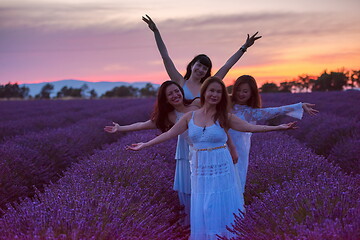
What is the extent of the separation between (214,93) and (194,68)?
0.77m

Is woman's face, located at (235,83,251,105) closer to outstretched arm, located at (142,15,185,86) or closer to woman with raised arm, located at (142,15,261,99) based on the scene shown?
woman with raised arm, located at (142,15,261,99)

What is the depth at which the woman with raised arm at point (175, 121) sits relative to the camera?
3283 mm

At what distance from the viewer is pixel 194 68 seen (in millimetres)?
3576

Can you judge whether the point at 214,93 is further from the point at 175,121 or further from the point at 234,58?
the point at 234,58

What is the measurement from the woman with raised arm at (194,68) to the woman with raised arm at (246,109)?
0.31 meters

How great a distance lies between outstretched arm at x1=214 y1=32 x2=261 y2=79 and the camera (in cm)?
396

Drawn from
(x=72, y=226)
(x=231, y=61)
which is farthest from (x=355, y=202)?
(x=231, y=61)

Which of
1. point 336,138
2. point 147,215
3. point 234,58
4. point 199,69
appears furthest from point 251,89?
point 336,138

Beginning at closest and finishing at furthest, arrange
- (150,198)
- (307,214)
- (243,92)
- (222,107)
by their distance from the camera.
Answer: (307,214) → (150,198) → (222,107) → (243,92)

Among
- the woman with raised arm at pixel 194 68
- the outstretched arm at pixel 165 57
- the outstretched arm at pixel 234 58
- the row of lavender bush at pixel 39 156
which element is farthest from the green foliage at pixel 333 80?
the outstretched arm at pixel 165 57

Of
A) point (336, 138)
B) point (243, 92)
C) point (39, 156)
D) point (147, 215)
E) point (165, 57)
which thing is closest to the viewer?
point (147, 215)

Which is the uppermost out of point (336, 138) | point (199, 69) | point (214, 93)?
point (199, 69)

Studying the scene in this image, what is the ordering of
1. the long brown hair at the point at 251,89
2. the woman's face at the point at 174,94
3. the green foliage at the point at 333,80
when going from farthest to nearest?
the green foliage at the point at 333,80
the long brown hair at the point at 251,89
the woman's face at the point at 174,94

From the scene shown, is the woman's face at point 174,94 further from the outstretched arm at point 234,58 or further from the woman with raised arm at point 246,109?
the outstretched arm at point 234,58
